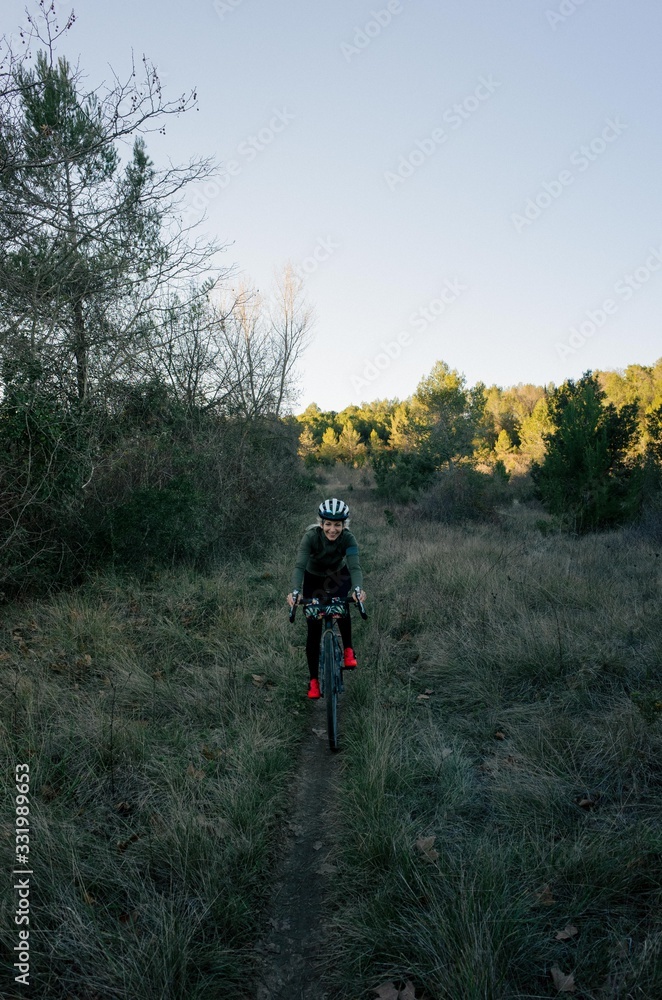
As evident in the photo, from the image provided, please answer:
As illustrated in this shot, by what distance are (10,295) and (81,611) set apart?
13.8 feet

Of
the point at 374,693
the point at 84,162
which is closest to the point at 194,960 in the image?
the point at 374,693

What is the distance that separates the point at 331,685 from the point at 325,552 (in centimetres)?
140

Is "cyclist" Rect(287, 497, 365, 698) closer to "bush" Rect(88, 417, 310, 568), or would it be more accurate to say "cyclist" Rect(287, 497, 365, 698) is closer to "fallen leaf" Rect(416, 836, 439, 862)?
"fallen leaf" Rect(416, 836, 439, 862)

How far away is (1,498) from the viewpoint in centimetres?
663

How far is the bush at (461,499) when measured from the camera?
17422 millimetres

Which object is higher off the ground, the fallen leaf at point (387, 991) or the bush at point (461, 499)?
the bush at point (461, 499)

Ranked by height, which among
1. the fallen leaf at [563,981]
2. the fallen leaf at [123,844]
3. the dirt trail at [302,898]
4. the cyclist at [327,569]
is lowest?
the dirt trail at [302,898]

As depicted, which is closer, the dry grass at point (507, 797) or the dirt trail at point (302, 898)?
the dry grass at point (507, 797)

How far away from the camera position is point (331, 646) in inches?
193

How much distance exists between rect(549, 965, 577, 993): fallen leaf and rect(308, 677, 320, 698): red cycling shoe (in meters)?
3.04

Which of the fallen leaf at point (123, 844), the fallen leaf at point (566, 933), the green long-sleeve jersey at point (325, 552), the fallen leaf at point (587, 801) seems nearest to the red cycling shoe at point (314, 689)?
the green long-sleeve jersey at point (325, 552)

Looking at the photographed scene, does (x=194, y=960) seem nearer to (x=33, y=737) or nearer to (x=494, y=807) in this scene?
(x=494, y=807)

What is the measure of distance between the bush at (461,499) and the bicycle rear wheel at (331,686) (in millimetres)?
12480

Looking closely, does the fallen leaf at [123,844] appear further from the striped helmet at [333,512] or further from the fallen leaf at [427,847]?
the striped helmet at [333,512]
